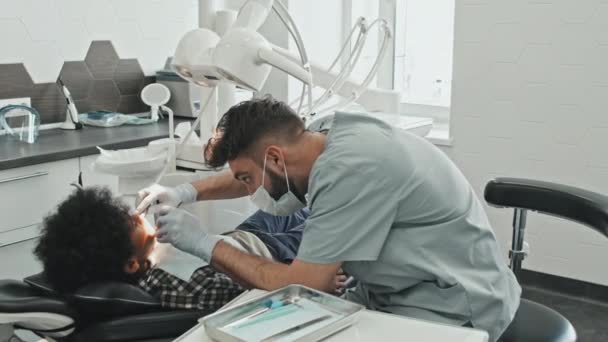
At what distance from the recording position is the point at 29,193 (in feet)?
7.76

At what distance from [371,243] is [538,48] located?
1.95 m

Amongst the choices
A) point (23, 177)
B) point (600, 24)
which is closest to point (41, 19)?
point (23, 177)

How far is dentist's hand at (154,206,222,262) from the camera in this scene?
1494 millimetres

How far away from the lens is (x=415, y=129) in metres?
2.64

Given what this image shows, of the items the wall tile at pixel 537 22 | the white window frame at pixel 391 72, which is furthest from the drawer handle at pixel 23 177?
the wall tile at pixel 537 22

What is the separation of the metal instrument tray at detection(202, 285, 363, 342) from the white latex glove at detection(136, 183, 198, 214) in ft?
1.98

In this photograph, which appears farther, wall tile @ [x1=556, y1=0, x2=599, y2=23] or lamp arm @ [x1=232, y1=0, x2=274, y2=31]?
wall tile @ [x1=556, y1=0, x2=599, y2=23]

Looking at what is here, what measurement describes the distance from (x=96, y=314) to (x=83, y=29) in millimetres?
1954

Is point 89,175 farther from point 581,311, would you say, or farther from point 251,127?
point 581,311

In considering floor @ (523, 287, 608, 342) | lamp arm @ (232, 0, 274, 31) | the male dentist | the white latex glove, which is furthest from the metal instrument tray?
floor @ (523, 287, 608, 342)

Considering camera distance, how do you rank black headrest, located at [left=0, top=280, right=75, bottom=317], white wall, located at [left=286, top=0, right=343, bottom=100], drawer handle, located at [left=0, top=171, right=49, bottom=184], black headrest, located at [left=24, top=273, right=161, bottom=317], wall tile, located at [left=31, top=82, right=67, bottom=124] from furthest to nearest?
white wall, located at [left=286, top=0, right=343, bottom=100] → wall tile, located at [left=31, top=82, right=67, bottom=124] → drawer handle, located at [left=0, top=171, right=49, bottom=184] → black headrest, located at [left=24, top=273, right=161, bottom=317] → black headrest, located at [left=0, top=280, right=75, bottom=317]

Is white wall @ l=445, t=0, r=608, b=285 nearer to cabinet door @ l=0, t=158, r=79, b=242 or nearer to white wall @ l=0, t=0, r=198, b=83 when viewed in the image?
white wall @ l=0, t=0, r=198, b=83

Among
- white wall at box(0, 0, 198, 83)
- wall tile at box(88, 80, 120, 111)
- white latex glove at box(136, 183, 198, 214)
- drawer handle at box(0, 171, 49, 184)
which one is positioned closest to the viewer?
white latex glove at box(136, 183, 198, 214)

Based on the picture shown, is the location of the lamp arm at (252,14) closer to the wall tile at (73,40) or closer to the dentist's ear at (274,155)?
the dentist's ear at (274,155)
